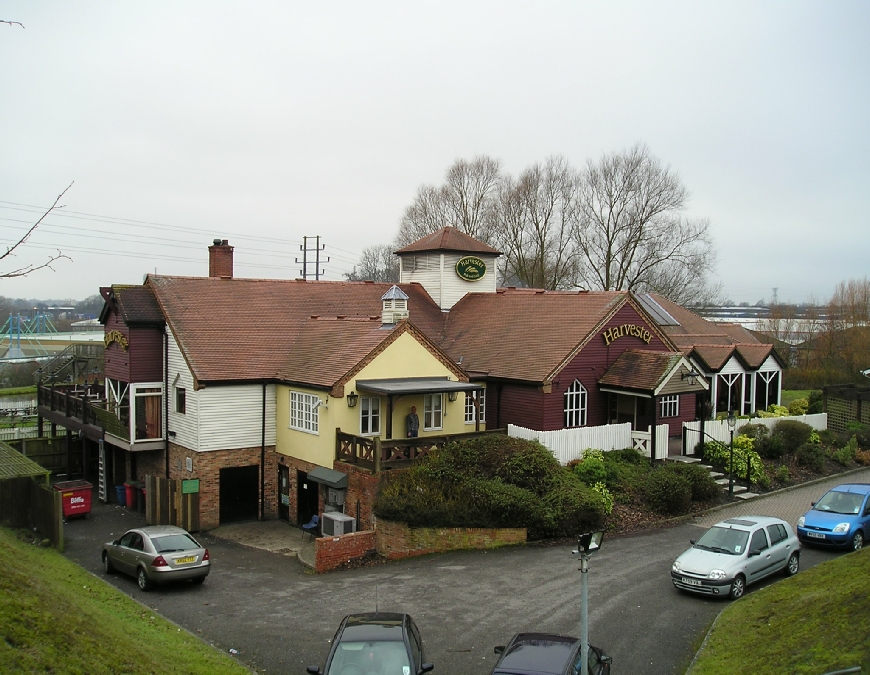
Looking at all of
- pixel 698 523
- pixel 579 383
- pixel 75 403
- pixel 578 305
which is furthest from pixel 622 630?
pixel 75 403

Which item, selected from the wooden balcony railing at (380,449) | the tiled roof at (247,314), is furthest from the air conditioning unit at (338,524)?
the tiled roof at (247,314)

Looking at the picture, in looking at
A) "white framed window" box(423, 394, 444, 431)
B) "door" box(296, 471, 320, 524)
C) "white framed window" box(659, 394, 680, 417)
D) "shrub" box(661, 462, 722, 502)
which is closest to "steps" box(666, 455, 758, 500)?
"shrub" box(661, 462, 722, 502)

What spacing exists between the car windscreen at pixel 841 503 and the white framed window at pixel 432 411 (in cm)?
1096

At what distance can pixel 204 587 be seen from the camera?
1797 cm

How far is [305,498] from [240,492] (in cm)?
290

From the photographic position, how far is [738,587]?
15.8 metres

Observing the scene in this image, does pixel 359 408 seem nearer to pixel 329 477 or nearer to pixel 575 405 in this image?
pixel 329 477

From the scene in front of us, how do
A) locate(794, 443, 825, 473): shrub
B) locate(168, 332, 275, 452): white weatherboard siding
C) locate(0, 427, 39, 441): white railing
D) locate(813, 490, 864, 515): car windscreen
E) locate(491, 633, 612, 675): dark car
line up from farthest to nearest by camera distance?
locate(0, 427, 39, 441): white railing, locate(794, 443, 825, 473): shrub, locate(168, 332, 275, 452): white weatherboard siding, locate(813, 490, 864, 515): car windscreen, locate(491, 633, 612, 675): dark car

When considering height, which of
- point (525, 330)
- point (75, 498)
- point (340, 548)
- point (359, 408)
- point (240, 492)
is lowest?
point (75, 498)

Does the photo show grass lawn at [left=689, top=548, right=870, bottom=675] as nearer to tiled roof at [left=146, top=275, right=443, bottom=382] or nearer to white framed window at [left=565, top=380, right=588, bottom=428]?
white framed window at [left=565, top=380, right=588, bottom=428]

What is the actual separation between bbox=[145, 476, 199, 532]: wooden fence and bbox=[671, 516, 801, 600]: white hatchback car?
47.5ft

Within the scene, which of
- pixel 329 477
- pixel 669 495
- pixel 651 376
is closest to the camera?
pixel 669 495

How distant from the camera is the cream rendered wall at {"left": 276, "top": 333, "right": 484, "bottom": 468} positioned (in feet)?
75.9

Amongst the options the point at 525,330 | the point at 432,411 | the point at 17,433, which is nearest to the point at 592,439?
the point at 432,411
